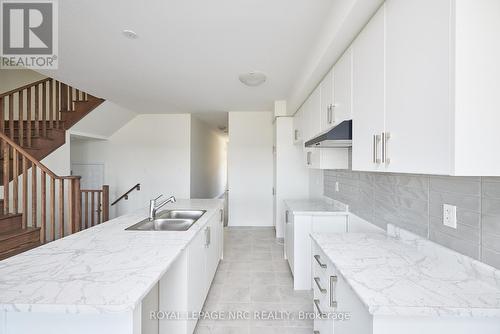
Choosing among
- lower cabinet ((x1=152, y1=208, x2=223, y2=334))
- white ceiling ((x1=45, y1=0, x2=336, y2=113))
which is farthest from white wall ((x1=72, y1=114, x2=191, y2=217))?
lower cabinet ((x1=152, y1=208, x2=223, y2=334))

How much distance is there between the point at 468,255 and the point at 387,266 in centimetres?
37

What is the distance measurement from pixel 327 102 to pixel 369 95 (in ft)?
2.84

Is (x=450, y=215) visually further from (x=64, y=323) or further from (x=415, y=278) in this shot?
(x=64, y=323)

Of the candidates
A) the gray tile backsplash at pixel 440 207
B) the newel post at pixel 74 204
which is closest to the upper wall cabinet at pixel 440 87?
the gray tile backsplash at pixel 440 207

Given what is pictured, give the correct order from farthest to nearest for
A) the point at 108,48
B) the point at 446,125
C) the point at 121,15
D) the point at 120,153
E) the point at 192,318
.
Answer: the point at 120,153 → the point at 108,48 → the point at 121,15 → the point at 192,318 → the point at 446,125

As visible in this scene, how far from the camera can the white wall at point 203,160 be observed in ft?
20.6

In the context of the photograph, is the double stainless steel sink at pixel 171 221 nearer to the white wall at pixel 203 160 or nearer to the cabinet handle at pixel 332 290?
the cabinet handle at pixel 332 290

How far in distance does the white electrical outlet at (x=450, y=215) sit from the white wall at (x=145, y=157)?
5.28 metres

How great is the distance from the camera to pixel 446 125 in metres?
0.89

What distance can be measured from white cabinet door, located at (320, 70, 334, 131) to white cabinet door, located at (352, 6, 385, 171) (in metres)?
0.48

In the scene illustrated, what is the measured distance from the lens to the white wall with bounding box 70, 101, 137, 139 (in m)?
4.66

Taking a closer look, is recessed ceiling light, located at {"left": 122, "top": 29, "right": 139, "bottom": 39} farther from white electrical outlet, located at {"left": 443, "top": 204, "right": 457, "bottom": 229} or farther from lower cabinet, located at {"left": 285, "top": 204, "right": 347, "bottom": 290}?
white electrical outlet, located at {"left": 443, "top": 204, "right": 457, "bottom": 229}

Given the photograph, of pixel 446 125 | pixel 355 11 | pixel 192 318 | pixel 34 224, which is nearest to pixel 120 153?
pixel 34 224

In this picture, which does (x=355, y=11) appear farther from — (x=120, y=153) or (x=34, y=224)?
(x=120, y=153)
